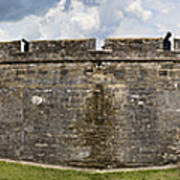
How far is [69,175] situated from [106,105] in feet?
7.40

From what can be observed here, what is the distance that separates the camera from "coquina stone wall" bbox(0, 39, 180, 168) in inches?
275

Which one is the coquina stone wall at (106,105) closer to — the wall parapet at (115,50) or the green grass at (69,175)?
the wall parapet at (115,50)

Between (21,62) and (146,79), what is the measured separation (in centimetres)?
399

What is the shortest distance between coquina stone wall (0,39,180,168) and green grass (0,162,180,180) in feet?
1.16

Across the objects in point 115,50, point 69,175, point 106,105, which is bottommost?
point 69,175

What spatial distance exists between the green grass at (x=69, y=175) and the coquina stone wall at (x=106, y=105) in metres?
0.35

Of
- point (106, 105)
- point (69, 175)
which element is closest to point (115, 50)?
point (106, 105)

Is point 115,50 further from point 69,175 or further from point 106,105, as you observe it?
point 69,175

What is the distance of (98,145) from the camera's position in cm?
697

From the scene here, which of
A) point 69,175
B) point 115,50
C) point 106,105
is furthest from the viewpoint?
point 115,50

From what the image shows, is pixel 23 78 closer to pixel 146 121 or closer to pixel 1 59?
pixel 1 59

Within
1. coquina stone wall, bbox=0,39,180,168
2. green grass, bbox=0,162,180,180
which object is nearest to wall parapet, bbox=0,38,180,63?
coquina stone wall, bbox=0,39,180,168

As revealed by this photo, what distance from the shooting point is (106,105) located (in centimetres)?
701

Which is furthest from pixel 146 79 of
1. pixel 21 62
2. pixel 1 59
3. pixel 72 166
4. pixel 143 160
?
pixel 1 59
